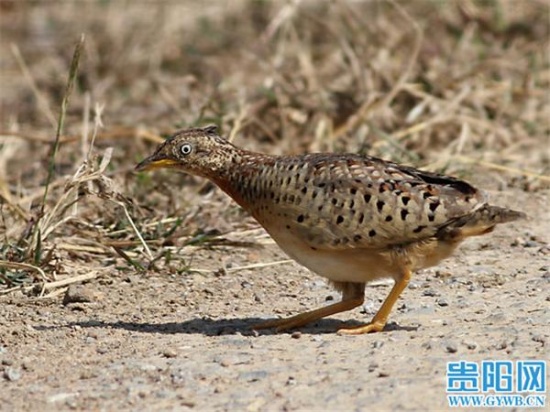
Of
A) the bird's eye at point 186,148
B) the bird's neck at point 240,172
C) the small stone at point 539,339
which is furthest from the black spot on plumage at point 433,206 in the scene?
the bird's eye at point 186,148

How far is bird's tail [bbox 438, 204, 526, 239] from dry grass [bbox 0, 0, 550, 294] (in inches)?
76.8

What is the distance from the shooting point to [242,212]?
834cm

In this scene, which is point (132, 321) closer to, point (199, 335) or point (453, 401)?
point (199, 335)

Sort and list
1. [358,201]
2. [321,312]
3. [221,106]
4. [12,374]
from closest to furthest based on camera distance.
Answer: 1. [12,374]
2. [358,201]
3. [321,312]
4. [221,106]

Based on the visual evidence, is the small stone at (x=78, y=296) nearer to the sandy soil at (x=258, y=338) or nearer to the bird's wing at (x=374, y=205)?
the sandy soil at (x=258, y=338)

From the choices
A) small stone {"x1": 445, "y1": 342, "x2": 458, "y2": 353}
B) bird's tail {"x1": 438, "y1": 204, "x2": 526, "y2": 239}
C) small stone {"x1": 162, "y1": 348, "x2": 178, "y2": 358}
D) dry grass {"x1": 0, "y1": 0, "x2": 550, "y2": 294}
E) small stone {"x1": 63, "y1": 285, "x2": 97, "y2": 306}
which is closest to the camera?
small stone {"x1": 445, "y1": 342, "x2": 458, "y2": 353}

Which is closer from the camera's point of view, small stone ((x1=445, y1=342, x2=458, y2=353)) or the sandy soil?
the sandy soil

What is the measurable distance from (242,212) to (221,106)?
1630 mm

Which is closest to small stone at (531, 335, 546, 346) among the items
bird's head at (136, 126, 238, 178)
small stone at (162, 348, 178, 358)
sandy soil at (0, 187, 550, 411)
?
sandy soil at (0, 187, 550, 411)

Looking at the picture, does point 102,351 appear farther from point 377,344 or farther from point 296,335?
point 377,344

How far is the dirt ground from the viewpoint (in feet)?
18.4

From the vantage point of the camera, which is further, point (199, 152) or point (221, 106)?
point (221, 106)

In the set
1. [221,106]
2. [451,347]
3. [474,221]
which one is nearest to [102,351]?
[451,347]

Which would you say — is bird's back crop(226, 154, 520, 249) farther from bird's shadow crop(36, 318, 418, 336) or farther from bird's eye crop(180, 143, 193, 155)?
bird's shadow crop(36, 318, 418, 336)
